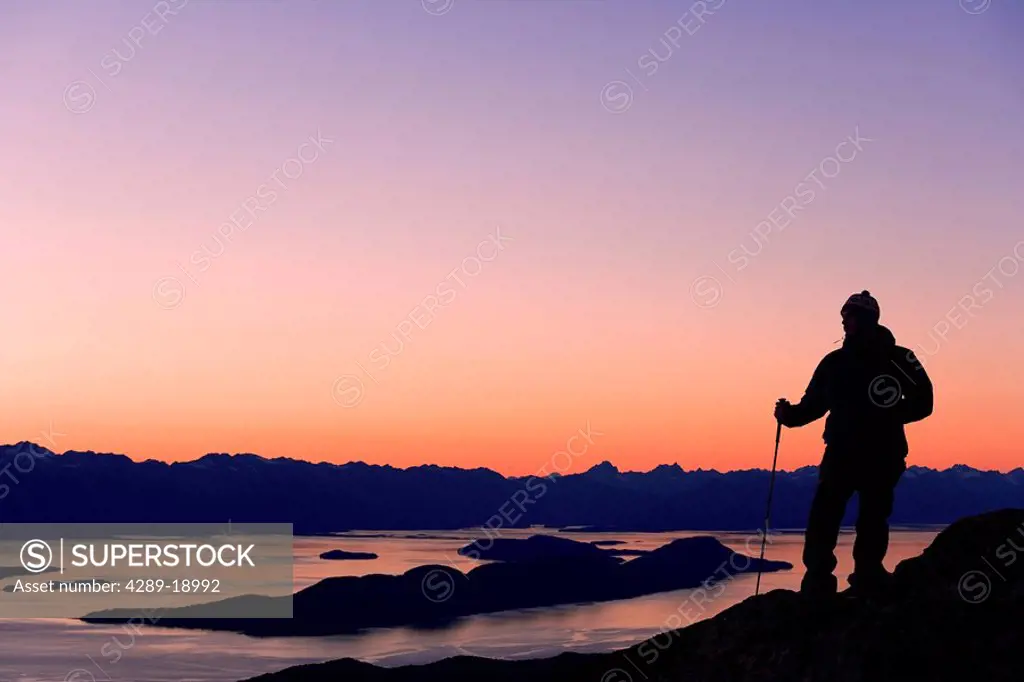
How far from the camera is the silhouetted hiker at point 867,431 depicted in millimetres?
10953

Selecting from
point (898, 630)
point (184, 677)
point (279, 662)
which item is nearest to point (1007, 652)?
point (898, 630)

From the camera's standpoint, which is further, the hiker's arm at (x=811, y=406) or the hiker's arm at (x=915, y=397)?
the hiker's arm at (x=811, y=406)

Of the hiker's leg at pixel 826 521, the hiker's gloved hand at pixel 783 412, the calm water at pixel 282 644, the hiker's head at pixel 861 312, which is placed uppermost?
the hiker's head at pixel 861 312

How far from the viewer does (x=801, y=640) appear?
411 inches

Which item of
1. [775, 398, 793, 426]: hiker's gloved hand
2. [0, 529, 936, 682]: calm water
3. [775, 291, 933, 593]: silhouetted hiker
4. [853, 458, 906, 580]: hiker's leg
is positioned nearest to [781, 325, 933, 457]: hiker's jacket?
[775, 291, 933, 593]: silhouetted hiker

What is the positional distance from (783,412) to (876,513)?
1490 millimetres

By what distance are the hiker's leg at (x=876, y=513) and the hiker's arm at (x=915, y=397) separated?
1.73 feet

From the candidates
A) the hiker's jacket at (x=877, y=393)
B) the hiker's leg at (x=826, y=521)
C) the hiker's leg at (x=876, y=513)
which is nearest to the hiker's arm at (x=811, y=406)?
the hiker's jacket at (x=877, y=393)

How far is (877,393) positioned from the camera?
11.0 m

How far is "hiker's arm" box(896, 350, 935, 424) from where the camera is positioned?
35.7ft

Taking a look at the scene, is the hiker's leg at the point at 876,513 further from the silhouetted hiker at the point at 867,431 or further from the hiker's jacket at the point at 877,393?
the hiker's jacket at the point at 877,393

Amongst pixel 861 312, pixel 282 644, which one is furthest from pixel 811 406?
pixel 282 644

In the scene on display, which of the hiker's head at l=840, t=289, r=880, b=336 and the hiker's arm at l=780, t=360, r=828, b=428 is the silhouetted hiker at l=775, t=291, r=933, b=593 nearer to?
the hiker's head at l=840, t=289, r=880, b=336

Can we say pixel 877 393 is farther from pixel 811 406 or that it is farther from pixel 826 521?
pixel 826 521
